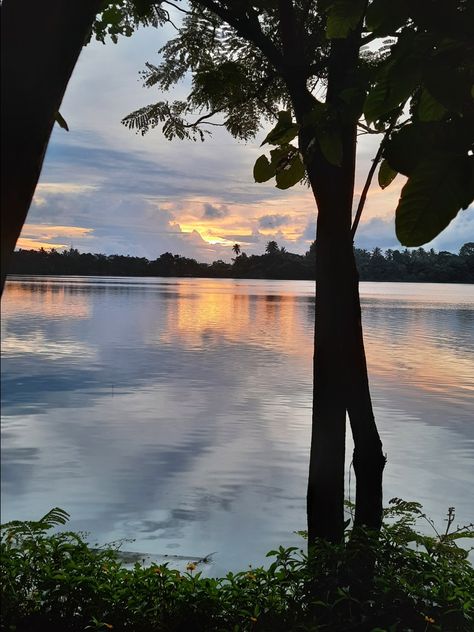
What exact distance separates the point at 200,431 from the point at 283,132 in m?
11.3

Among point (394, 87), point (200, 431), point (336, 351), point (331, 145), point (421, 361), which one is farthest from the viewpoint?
point (421, 361)

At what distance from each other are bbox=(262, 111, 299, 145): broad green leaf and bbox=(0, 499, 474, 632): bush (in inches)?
77.2

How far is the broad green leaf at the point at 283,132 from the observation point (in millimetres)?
1639

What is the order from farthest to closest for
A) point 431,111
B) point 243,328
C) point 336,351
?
1. point 243,328
2. point 336,351
3. point 431,111

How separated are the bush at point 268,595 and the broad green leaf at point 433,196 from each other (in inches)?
85.2

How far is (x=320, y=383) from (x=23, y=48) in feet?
7.64

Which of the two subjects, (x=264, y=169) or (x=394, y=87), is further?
(x=264, y=169)

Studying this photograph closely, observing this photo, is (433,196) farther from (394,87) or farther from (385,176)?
(385,176)

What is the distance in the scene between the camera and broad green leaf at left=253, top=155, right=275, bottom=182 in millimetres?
1810

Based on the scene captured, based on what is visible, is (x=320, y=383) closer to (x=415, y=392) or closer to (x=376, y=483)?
Answer: (x=376, y=483)

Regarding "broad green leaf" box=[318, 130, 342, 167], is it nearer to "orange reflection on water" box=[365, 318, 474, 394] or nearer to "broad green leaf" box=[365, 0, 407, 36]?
→ "broad green leaf" box=[365, 0, 407, 36]

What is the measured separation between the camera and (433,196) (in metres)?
0.89

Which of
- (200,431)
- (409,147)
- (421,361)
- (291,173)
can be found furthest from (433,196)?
(421,361)

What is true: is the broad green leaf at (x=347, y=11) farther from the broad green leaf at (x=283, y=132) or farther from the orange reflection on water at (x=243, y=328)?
the orange reflection on water at (x=243, y=328)
